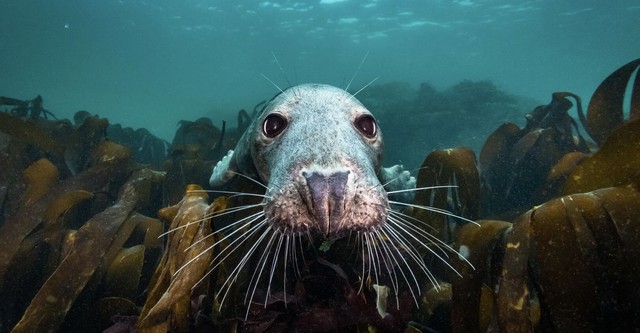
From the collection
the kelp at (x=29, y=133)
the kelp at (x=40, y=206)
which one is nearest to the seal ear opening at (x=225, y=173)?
the kelp at (x=40, y=206)

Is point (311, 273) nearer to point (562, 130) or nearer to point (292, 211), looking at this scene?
point (292, 211)

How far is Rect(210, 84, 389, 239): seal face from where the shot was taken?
51.8 inches

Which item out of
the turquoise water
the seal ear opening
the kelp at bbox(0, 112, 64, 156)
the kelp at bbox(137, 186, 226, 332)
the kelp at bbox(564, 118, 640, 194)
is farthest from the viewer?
the turquoise water

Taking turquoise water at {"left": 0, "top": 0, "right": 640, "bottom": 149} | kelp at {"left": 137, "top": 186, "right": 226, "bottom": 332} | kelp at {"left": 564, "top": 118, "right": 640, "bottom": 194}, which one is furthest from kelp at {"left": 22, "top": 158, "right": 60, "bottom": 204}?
turquoise water at {"left": 0, "top": 0, "right": 640, "bottom": 149}

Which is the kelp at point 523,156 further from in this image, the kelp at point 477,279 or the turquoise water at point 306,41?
the turquoise water at point 306,41

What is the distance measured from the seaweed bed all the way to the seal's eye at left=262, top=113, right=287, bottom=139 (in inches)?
19.2

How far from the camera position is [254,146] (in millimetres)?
2160

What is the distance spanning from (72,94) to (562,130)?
372 feet

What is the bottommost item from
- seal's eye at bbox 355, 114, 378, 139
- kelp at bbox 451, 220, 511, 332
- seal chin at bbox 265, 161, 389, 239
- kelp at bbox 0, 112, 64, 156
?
kelp at bbox 451, 220, 511, 332

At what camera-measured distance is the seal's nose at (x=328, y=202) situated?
4.16ft

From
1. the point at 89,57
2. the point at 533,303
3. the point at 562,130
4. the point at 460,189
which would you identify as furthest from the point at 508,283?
the point at 89,57

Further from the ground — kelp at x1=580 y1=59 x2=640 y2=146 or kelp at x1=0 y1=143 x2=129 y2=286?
kelp at x1=580 y1=59 x2=640 y2=146

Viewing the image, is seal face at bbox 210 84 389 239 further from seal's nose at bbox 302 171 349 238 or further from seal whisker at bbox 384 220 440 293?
seal whisker at bbox 384 220 440 293

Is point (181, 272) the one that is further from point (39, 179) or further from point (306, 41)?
point (306, 41)
